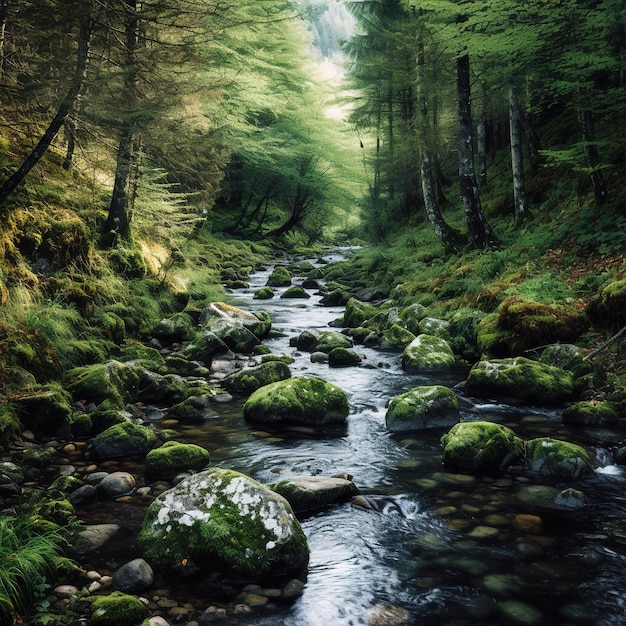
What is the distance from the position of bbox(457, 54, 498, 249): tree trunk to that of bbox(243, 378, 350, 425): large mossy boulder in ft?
26.6

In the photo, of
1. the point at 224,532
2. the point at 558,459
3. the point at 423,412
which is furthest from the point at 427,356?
the point at 224,532

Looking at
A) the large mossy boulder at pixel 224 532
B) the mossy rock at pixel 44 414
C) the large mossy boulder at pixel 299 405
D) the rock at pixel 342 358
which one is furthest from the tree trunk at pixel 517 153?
the large mossy boulder at pixel 224 532

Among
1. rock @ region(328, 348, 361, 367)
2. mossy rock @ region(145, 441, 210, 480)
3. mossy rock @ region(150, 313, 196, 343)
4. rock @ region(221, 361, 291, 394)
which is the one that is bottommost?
rock @ region(328, 348, 361, 367)

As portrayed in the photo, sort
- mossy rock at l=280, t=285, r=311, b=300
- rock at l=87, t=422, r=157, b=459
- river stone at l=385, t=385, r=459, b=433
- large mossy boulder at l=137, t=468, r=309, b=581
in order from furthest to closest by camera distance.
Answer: mossy rock at l=280, t=285, r=311, b=300 → river stone at l=385, t=385, r=459, b=433 → rock at l=87, t=422, r=157, b=459 → large mossy boulder at l=137, t=468, r=309, b=581

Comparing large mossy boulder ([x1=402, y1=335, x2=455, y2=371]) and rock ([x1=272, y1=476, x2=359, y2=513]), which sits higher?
rock ([x1=272, y1=476, x2=359, y2=513])

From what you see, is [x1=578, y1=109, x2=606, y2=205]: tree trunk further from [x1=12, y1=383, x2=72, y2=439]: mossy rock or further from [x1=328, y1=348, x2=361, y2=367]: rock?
[x1=12, y1=383, x2=72, y2=439]: mossy rock

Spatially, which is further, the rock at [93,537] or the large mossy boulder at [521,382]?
the large mossy boulder at [521,382]

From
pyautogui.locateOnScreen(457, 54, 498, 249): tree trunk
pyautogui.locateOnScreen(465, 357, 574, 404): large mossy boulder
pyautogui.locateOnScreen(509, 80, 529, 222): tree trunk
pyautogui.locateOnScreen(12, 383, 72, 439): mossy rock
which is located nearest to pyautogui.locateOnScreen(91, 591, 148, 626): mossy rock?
pyautogui.locateOnScreen(12, 383, 72, 439): mossy rock

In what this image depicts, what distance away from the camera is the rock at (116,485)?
4.66 metres

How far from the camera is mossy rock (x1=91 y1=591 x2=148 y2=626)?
2.99 meters

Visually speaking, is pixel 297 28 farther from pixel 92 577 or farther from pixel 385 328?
pixel 92 577

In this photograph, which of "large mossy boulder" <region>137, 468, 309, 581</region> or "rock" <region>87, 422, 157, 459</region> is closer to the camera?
"large mossy boulder" <region>137, 468, 309, 581</region>

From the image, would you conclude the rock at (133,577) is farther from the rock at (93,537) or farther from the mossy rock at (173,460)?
the mossy rock at (173,460)

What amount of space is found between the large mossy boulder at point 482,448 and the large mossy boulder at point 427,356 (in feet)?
12.4
